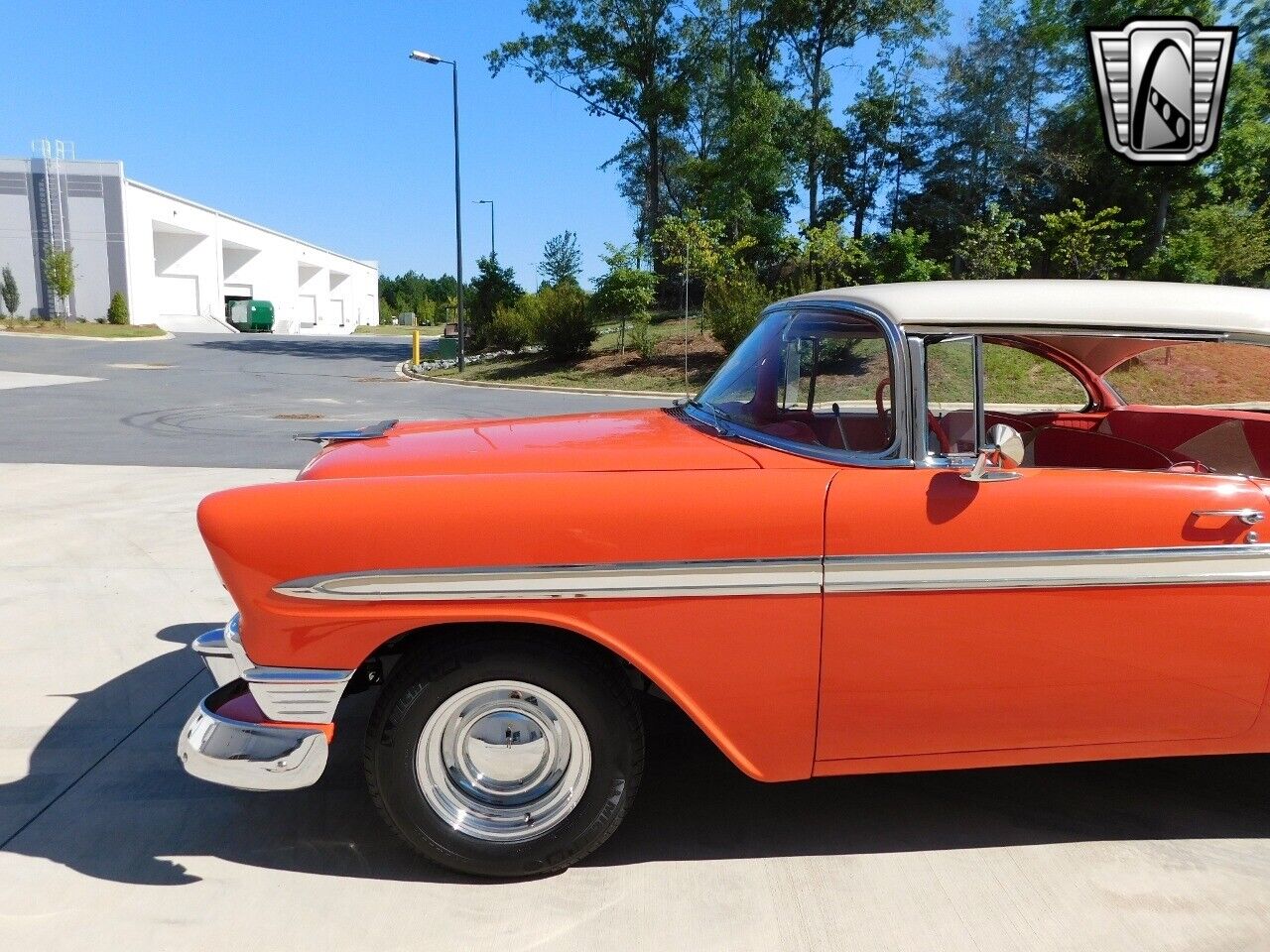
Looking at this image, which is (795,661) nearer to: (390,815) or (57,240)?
(390,815)

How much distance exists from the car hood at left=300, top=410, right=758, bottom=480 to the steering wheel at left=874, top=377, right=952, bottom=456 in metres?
0.44

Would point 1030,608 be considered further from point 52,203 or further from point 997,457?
point 52,203

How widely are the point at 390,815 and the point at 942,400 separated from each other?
6.18 feet

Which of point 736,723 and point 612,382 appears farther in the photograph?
point 612,382

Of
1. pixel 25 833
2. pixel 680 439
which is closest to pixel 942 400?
pixel 680 439

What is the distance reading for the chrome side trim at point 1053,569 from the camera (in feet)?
8.39

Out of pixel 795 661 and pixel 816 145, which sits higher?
pixel 816 145

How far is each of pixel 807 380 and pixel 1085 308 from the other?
0.87 metres

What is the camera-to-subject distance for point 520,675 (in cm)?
257

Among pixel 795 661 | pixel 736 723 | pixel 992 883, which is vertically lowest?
pixel 992 883

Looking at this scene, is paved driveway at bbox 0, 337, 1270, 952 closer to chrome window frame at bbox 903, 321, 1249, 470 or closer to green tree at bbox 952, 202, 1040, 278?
chrome window frame at bbox 903, 321, 1249, 470

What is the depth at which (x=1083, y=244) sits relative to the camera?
23.7m

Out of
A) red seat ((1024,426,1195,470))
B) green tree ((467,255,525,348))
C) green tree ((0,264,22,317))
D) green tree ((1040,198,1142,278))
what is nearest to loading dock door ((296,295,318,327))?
green tree ((0,264,22,317))

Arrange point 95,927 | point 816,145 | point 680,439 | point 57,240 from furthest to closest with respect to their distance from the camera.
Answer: point 57,240 < point 816,145 < point 680,439 < point 95,927
